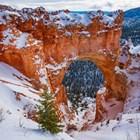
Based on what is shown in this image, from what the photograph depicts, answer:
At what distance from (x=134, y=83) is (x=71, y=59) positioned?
25.0ft

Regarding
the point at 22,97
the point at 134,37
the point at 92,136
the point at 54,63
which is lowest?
the point at 92,136

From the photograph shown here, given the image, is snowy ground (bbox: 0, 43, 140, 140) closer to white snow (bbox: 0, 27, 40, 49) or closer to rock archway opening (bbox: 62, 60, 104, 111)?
white snow (bbox: 0, 27, 40, 49)

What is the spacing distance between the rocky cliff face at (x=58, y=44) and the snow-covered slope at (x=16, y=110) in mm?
1758

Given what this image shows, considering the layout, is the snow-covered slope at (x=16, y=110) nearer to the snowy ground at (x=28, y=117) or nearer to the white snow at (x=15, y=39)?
the snowy ground at (x=28, y=117)

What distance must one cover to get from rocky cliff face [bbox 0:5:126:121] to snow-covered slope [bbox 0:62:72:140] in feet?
5.77

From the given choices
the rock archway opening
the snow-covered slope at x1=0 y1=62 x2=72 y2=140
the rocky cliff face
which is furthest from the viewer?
the rock archway opening

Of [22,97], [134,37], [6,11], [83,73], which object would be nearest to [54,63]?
[6,11]

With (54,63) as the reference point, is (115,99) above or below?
below

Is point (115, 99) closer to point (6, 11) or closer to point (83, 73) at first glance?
point (6, 11)

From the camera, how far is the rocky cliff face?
952 inches

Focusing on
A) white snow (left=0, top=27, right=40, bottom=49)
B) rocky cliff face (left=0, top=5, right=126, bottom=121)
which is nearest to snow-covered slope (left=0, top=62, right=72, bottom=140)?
rocky cliff face (left=0, top=5, right=126, bottom=121)

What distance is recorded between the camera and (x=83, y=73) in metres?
87.6

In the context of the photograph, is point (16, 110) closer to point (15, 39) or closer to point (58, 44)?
point (15, 39)

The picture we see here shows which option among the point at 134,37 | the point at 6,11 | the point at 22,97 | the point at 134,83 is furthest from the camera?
the point at 134,37
